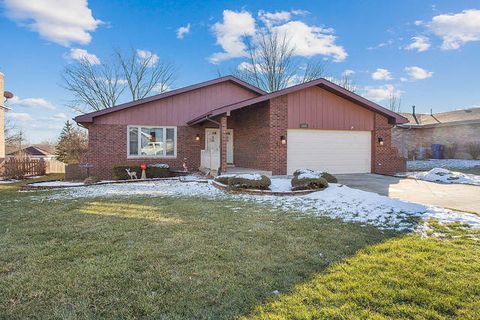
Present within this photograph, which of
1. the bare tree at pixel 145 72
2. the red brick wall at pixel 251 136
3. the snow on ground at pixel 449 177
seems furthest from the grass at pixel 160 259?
the bare tree at pixel 145 72

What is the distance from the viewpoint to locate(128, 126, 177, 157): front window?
14.5m

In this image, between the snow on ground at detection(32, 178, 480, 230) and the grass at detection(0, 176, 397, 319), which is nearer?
the grass at detection(0, 176, 397, 319)

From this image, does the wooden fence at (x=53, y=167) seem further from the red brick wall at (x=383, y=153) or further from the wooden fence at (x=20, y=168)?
the red brick wall at (x=383, y=153)

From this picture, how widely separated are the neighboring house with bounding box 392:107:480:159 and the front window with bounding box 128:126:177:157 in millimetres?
18225

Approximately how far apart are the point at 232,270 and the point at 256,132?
1085 cm

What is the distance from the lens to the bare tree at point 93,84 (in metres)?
27.1

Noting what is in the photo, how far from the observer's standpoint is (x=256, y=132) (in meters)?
13.8

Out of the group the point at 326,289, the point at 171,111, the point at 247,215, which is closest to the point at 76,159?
the point at 171,111

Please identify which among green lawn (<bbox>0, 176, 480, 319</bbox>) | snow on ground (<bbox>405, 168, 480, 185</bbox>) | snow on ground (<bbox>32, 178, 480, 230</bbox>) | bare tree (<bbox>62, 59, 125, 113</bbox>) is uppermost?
bare tree (<bbox>62, 59, 125, 113</bbox>)

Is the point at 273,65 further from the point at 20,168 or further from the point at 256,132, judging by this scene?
the point at 20,168

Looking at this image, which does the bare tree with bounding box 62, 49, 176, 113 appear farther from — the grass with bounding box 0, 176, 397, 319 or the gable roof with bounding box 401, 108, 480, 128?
the grass with bounding box 0, 176, 397, 319

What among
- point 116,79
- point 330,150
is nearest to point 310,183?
point 330,150

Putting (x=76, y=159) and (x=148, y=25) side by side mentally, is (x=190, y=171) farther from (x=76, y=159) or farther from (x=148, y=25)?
(x=76, y=159)

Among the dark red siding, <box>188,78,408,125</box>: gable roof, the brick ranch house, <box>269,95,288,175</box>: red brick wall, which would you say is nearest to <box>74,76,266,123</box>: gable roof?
the brick ranch house
